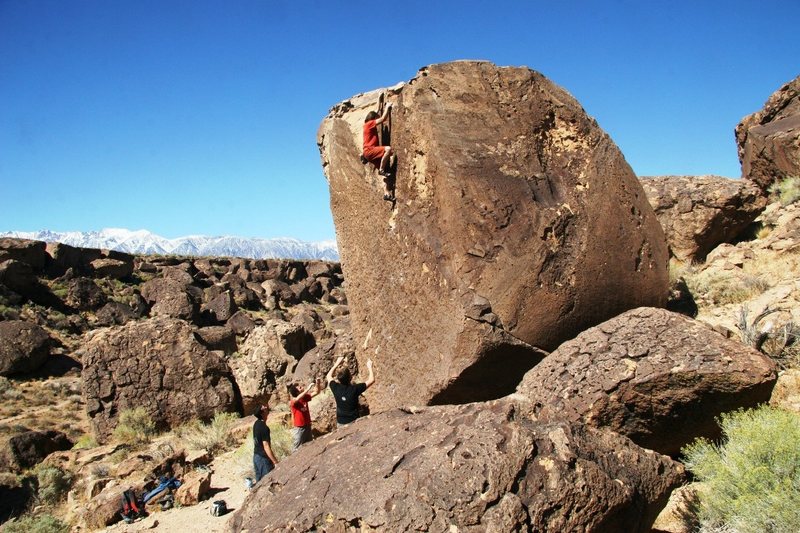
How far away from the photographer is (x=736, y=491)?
3.84 metres

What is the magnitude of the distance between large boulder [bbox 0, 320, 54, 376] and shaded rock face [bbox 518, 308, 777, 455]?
18904 millimetres

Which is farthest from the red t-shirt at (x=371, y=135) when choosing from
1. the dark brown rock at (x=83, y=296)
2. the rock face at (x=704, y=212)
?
the dark brown rock at (x=83, y=296)

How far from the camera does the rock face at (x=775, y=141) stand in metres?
11.8

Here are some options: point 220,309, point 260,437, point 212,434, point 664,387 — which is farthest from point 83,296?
point 664,387

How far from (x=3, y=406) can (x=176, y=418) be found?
27.1ft

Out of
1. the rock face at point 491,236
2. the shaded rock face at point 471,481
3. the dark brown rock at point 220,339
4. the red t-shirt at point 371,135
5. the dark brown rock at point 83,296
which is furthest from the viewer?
the dark brown rock at point 83,296

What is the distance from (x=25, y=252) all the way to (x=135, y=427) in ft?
81.0

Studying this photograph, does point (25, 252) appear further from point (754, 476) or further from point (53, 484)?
point (754, 476)

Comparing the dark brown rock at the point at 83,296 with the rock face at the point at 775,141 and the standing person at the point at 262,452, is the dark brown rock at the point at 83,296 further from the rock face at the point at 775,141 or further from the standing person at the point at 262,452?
the rock face at the point at 775,141

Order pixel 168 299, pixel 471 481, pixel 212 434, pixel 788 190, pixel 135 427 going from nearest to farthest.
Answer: pixel 471 481 → pixel 212 434 → pixel 135 427 → pixel 788 190 → pixel 168 299

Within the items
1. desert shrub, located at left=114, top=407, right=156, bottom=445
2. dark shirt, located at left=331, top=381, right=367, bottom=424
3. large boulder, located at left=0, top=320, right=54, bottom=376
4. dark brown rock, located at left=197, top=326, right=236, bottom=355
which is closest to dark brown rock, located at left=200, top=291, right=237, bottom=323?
dark brown rock, located at left=197, top=326, right=236, bottom=355

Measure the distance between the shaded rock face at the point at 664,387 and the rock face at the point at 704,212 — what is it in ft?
19.9

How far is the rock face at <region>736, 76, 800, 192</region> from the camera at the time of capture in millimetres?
11789

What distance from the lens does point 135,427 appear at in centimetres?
1073
